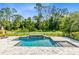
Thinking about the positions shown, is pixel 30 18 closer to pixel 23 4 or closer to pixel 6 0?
pixel 23 4

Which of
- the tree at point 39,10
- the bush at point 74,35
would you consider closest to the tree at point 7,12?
the tree at point 39,10

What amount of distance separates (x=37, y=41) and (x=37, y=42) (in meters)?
0.11

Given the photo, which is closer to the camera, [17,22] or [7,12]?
[7,12]

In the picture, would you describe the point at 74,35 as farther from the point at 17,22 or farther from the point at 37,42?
the point at 17,22

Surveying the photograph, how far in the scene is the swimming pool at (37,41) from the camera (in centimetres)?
670

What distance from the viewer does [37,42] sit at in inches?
273

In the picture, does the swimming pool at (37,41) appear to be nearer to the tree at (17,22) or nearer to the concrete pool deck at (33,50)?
the concrete pool deck at (33,50)

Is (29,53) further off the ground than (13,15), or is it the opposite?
(13,15)

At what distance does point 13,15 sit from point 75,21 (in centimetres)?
233

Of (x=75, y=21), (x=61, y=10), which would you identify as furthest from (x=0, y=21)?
(x=75, y=21)

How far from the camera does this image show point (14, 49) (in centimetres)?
655

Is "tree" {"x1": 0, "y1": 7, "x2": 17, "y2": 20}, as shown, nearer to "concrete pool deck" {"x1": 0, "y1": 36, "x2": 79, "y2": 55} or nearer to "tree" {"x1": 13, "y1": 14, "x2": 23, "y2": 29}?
"tree" {"x1": 13, "y1": 14, "x2": 23, "y2": 29}

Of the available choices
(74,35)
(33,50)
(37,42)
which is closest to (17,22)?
(37,42)
